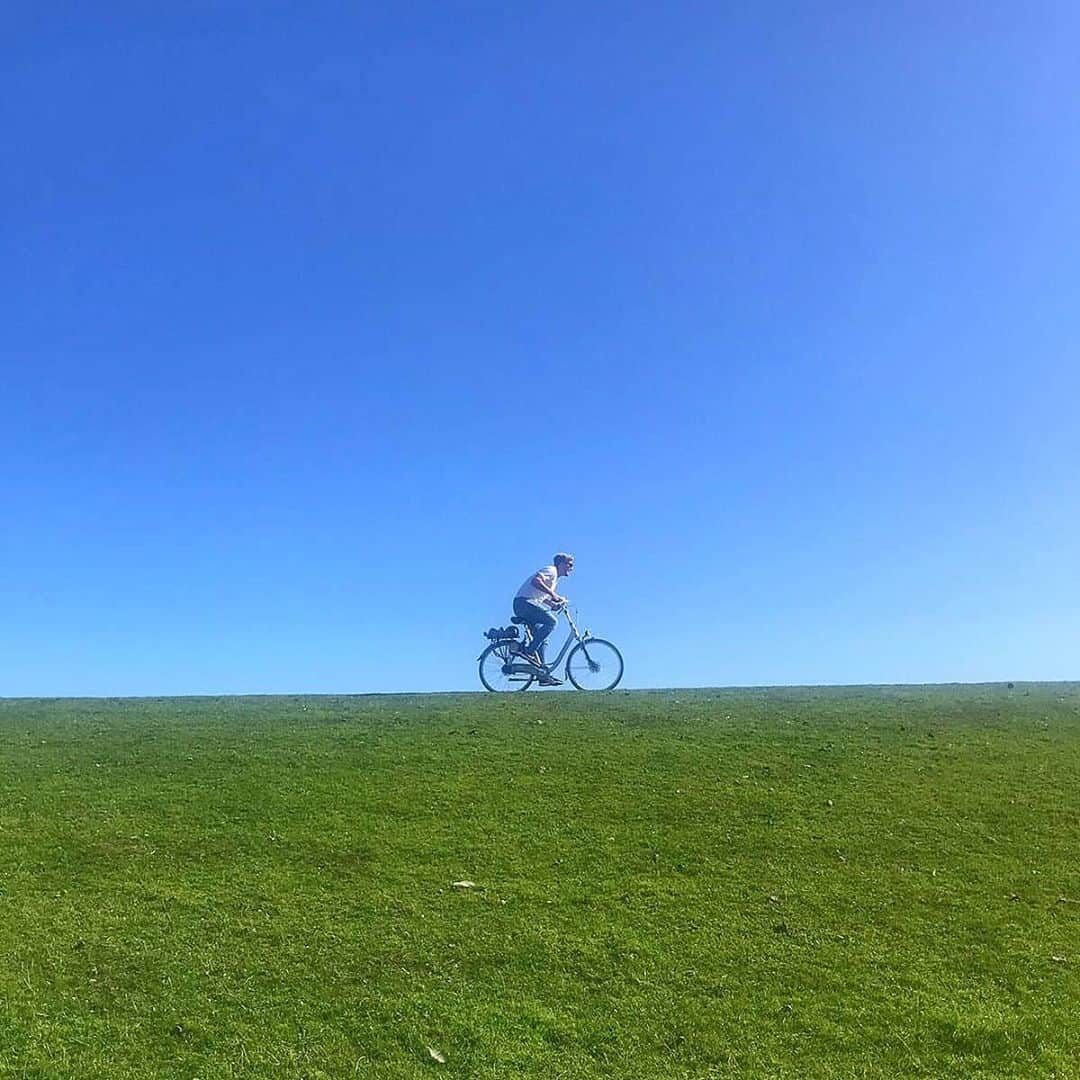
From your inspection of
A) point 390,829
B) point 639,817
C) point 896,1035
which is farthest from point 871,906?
point 390,829

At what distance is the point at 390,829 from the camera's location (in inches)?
316

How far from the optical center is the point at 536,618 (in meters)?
15.8

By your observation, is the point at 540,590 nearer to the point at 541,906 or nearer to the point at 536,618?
the point at 536,618

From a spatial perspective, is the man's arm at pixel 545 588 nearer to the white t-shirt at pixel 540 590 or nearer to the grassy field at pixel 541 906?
the white t-shirt at pixel 540 590

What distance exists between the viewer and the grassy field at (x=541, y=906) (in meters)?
5.22

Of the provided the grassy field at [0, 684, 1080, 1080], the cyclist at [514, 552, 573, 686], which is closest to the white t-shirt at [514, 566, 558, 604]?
the cyclist at [514, 552, 573, 686]

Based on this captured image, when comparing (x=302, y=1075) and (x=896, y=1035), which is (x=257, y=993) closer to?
(x=302, y=1075)

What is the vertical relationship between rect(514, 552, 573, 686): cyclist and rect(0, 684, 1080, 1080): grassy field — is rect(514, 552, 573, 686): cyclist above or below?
above

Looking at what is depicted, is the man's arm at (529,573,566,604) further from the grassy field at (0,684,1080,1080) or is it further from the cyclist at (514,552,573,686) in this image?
the grassy field at (0,684,1080,1080)

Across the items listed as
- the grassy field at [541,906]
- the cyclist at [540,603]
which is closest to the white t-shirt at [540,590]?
→ the cyclist at [540,603]

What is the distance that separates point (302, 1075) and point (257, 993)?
0.83m

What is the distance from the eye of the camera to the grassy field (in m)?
5.22

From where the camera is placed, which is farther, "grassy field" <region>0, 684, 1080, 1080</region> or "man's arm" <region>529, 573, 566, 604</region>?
"man's arm" <region>529, 573, 566, 604</region>

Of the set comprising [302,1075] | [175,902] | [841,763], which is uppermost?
[841,763]
